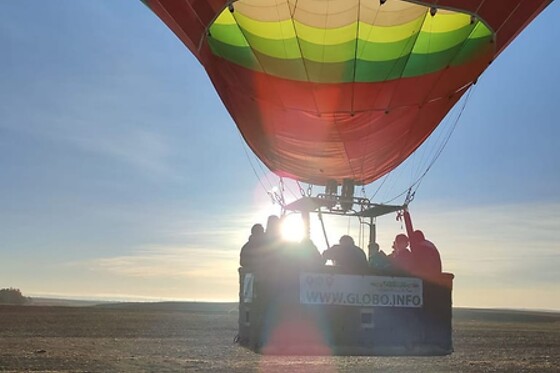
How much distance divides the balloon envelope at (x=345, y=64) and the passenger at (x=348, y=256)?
3.27 meters

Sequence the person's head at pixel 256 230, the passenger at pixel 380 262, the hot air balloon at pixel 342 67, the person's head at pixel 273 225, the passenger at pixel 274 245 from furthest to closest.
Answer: the hot air balloon at pixel 342 67 < the person's head at pixel 273 225 < the person's head at pixel 256 230 < the passenger at pixel 380 262 < the passenger at pixel 274 245

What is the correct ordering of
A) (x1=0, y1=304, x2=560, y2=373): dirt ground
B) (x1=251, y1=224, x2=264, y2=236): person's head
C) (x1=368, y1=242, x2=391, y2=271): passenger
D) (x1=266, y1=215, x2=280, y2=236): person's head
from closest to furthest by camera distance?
(x1=368, y1=242, x2=391, y2=271): passenger, (x1=251, y1=224, x2=264, y2=236): person's head, (x1=266, y1=215, x2=280, y2=236): person's head, (x1=0, y1=304, x2=560, y2=373): dirt ground

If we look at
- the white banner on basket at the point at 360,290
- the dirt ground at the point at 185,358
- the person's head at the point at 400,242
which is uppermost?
the person's head at the point at 400,242

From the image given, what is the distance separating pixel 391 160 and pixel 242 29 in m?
3.32

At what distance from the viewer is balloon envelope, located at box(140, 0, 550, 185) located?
36.3 ft

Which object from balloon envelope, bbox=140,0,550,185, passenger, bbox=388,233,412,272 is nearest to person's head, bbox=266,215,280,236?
passenger, bbox=388,233,412,272

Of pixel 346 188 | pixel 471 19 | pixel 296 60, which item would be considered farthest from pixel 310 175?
pixel 471 19

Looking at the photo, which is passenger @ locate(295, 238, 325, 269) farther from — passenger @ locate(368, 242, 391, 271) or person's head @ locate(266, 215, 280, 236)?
passenger @ locate(368, 242, 391, 271)

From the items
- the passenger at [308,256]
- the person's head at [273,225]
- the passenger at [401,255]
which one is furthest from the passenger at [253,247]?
the passenger at [401,255]

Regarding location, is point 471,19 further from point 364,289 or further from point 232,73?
point 364,289

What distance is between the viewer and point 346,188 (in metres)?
11.5

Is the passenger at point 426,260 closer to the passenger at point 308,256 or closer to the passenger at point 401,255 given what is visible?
the passenger at point 401,255

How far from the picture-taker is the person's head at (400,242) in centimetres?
878

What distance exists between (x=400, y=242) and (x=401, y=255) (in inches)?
11.8
